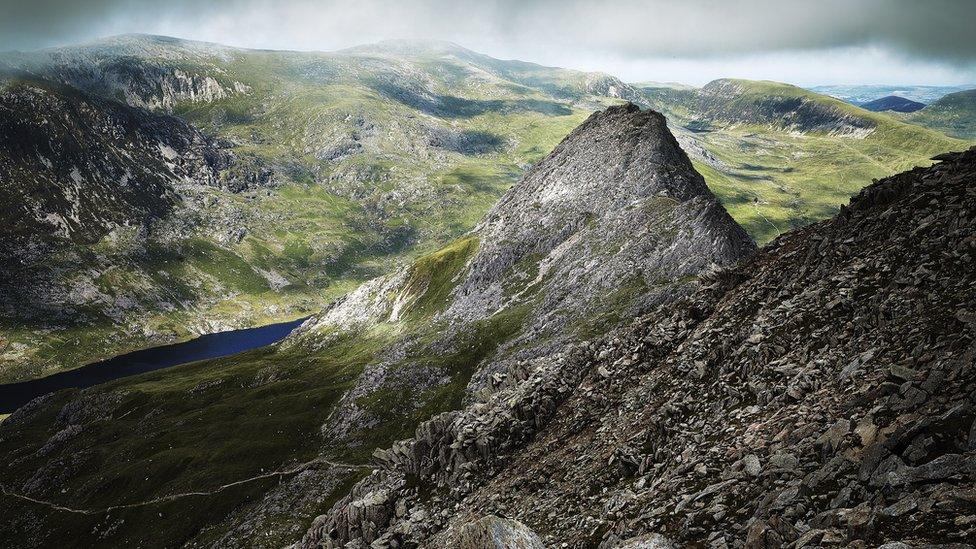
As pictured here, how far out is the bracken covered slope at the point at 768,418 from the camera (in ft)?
49.0

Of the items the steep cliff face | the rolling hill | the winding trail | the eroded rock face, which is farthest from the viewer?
the winding trail

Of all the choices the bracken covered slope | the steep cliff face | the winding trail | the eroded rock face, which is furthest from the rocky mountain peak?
the eroded rock face

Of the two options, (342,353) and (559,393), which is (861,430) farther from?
(342,353)

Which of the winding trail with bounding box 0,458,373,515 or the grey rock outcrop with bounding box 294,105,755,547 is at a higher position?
the grey rock outcrop with bounding box 294,105,755,547

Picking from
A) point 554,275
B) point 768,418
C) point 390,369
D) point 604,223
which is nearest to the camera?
point 768,418

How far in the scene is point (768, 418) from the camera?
2159cm

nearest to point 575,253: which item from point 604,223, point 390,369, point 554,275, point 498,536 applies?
point 554,275

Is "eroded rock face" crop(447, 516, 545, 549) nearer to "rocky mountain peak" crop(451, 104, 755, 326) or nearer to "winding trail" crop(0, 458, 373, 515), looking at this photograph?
"rocky mountain peak" crop(451, 104, 755, 326)

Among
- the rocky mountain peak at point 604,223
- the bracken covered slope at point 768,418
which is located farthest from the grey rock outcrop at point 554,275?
the bracken covered slope at point 768,418

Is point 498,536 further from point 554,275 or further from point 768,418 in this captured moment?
point 554,275

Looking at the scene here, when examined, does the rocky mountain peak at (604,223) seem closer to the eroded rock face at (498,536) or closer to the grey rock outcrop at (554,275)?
the grey rock outcrop at (554,275)

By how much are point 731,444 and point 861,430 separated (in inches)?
224

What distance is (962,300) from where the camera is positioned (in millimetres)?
19422

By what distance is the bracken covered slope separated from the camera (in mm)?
14938
